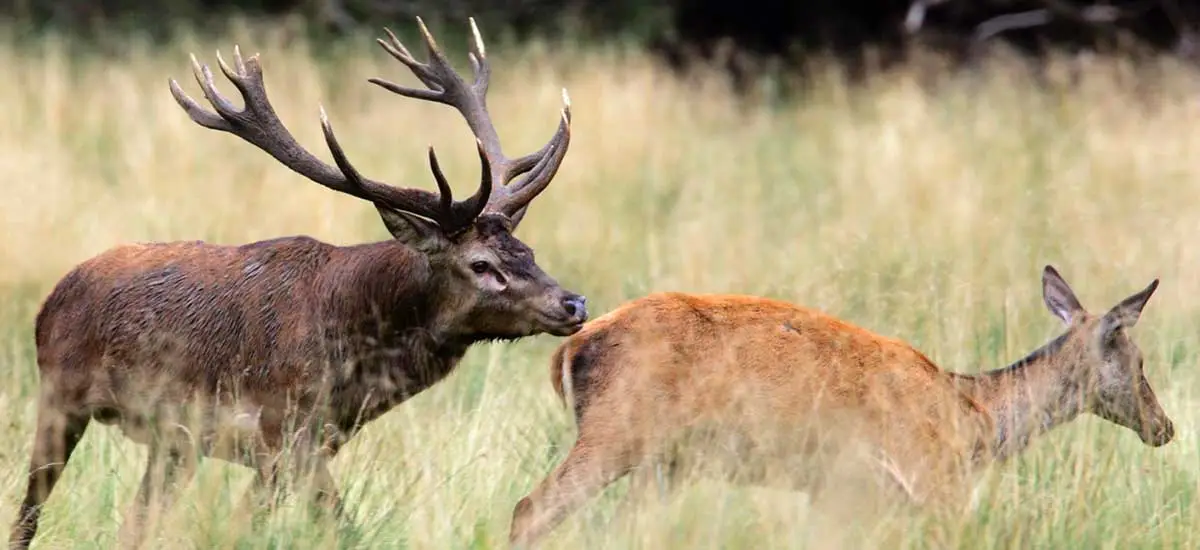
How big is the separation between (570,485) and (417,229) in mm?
957

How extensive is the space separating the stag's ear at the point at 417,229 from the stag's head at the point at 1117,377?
1.93 m

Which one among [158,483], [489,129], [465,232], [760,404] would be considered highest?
[489,129]

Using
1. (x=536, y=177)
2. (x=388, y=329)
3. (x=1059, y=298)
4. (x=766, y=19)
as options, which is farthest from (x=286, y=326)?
(x=766, y=19)

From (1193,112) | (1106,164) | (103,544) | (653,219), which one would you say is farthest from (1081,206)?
(103,544)

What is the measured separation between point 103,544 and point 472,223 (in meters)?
1.39

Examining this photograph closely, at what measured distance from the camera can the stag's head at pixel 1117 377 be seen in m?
5.66

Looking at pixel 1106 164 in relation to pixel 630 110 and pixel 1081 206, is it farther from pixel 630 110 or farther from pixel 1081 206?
pixel 630 110

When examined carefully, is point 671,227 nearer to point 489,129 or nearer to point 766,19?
point 489,129

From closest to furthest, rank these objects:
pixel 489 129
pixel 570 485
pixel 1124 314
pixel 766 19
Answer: pixel 570 485
pixel 1124 314
pixel 489 129
pixel 766 19

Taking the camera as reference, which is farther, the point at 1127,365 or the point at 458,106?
the point at 458,106

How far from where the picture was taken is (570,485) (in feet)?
16.4

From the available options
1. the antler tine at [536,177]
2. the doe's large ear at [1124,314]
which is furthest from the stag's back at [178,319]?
the doe's large ear at [1124,314]

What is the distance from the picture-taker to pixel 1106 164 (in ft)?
35.5

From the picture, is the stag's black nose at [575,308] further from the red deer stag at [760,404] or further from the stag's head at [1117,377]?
the stag's head at [1117,377]
